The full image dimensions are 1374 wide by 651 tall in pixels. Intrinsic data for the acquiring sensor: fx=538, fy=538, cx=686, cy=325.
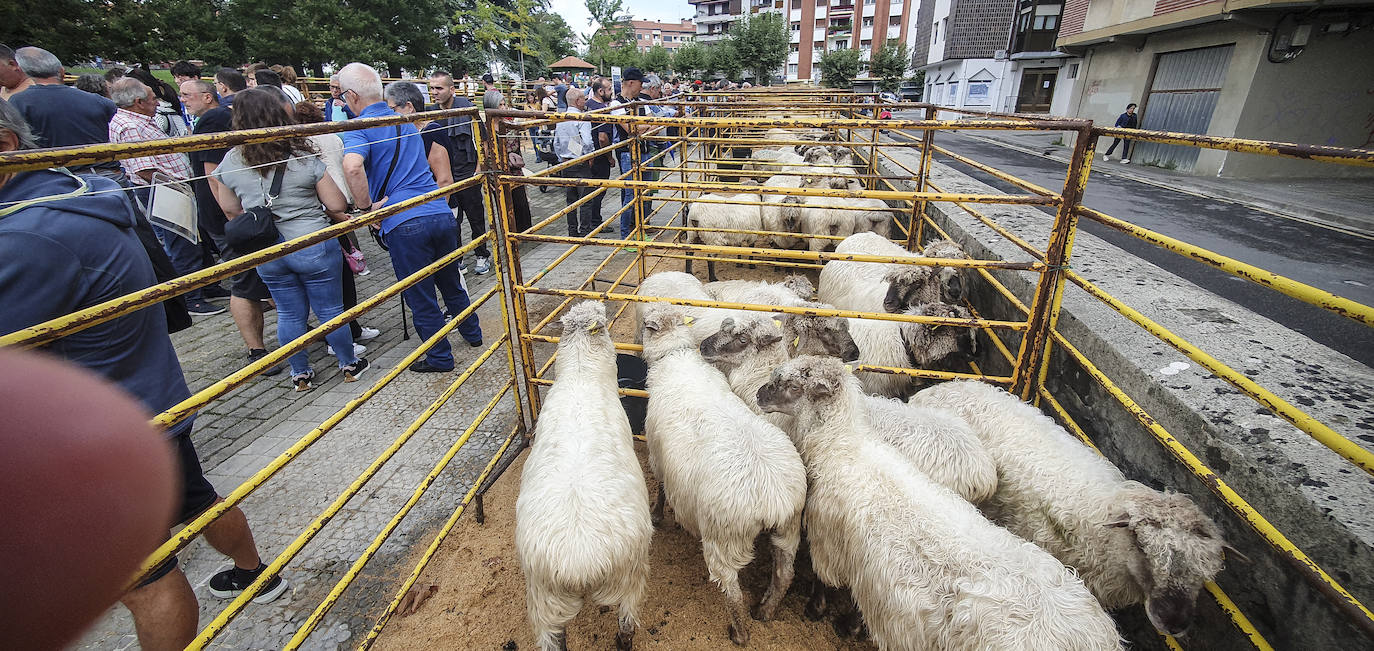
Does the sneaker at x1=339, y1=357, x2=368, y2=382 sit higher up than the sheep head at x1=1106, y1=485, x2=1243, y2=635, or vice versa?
the sheep head at x1=1106, y1=485, x2=1243, y2=635

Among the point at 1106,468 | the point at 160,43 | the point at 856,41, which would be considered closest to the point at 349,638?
the point at 1106,468

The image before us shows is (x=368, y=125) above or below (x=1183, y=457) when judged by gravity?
above

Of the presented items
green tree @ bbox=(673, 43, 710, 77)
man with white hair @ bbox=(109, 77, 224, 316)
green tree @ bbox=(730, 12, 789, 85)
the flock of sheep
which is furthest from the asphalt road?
green tree @ bbox=(673, 43, 710, 77)

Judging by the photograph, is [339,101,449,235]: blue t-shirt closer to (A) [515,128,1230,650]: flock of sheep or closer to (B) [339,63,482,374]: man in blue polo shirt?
(B) [339,63,482,374]: man in blue polo shirt

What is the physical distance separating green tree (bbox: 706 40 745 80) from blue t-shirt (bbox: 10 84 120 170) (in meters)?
46.9

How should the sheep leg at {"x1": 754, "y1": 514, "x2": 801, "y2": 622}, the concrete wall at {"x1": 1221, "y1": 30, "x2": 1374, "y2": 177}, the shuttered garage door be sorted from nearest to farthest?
the sheep leg at {"x1": 754, "y1": 514, "x2": 801, "y2": 622}, the concrete wall at {"x1": 1221, "y1": 30, "x2": 1374, "y2": 177}, the shuttered garage door

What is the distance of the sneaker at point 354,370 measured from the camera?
15.8 ft

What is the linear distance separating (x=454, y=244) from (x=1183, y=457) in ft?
16.5

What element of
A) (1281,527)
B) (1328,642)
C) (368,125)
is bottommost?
(1328,642)

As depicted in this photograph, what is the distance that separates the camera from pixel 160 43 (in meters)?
23.9

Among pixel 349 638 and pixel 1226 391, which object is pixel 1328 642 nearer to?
pixel 1226 391

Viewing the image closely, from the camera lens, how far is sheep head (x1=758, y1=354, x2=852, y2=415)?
9.13 ft

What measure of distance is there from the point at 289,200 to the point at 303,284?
2.35 ft

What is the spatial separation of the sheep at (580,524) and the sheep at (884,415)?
3.04 feet
